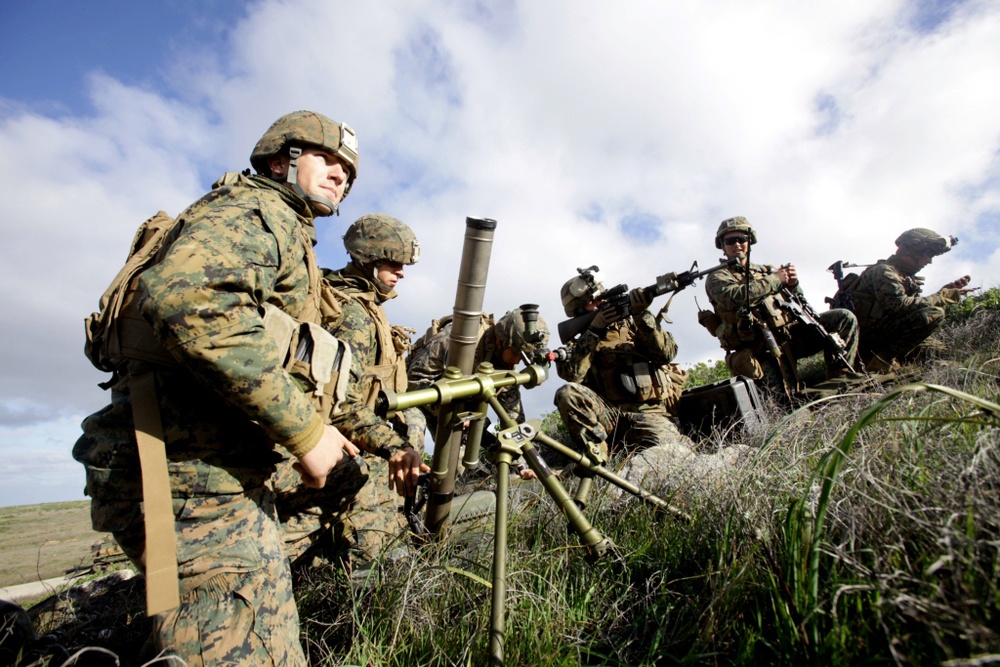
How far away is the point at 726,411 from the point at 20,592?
6245mm

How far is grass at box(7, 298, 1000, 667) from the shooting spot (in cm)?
138

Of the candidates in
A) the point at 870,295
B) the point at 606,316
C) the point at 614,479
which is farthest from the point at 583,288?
the point at 870,295

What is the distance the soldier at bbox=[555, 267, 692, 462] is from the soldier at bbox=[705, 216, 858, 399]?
47.1 inches

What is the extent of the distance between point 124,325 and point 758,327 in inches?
281

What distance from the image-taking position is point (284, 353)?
2.23m

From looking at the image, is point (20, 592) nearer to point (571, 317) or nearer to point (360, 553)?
point (360, 553)

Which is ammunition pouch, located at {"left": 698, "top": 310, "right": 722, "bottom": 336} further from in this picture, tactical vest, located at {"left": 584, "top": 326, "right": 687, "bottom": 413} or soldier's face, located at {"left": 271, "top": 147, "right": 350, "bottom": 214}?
soldier's face, located at {"left": 271, "top": 147, "right": 350, "bottom": 214}

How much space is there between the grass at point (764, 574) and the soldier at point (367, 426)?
12.1 inches

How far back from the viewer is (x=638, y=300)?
6578 millimetres

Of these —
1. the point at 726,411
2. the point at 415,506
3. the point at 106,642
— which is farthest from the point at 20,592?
the point at 726,411

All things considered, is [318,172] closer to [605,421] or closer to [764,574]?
[764,574]

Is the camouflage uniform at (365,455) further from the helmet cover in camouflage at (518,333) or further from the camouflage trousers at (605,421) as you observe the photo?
the camouflage trousers at (605,421)

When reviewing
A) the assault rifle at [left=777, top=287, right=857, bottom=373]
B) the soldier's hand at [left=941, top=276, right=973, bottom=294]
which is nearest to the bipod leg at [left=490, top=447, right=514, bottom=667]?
the assault rifle at [left=777, top=287, right=857, bottom=373]

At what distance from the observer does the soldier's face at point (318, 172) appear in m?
2.79
